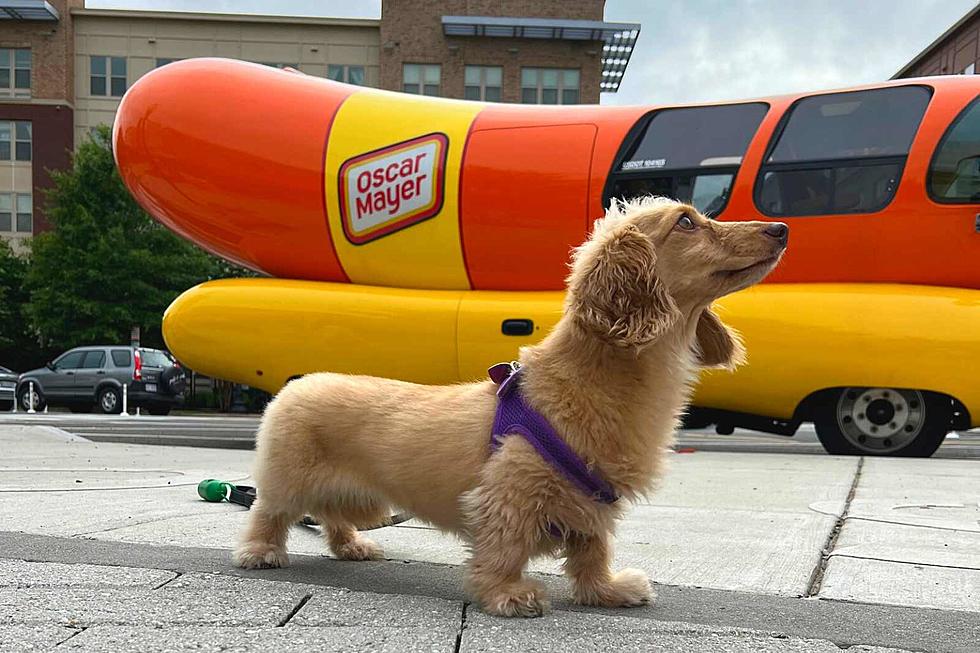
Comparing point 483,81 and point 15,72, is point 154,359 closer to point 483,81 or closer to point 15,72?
point 483,81

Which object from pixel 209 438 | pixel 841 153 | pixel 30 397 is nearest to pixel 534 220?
pixel 841 153

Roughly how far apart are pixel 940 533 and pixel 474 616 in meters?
2.45

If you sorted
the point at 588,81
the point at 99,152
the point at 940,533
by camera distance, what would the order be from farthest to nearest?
the point at 588,81 < the point at 99,152 < the point at 940,533

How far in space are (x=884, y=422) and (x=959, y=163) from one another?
2.30m

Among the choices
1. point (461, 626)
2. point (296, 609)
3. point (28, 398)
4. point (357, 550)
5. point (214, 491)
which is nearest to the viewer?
point (461, 626)

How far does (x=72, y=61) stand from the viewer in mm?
36344

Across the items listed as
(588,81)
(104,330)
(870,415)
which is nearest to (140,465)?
(870,415)

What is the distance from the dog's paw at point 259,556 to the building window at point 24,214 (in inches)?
1482

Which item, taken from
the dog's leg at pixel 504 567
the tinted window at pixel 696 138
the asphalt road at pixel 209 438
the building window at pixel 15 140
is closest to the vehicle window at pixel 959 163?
the tinted window at pixel 696 138

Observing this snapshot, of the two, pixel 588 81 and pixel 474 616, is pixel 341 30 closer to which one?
pixel 588 81

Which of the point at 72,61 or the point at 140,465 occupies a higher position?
the point at 72,61

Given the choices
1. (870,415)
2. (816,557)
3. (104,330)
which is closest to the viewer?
(816,557)

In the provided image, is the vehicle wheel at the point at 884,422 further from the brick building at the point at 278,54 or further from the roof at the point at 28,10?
the roof at the point at 28,10

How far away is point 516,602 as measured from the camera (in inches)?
96.0
